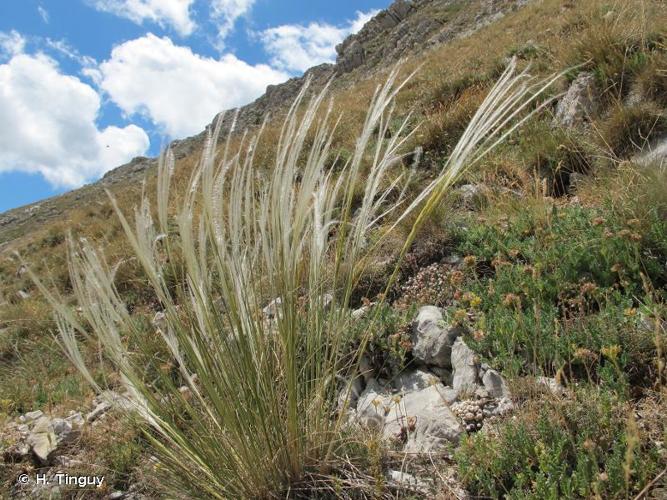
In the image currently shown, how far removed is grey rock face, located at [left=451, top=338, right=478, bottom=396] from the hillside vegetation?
0.01m

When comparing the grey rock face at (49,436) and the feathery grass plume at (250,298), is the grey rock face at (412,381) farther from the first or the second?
the grey rock face at (49,436)

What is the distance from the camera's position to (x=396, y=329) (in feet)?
8.09

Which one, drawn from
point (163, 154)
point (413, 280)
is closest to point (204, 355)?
point (163, 154)

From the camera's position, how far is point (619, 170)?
10.0 feet

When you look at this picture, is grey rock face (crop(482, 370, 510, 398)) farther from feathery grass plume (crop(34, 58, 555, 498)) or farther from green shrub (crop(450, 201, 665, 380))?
feathery grass plume (crop(34, 58, 555, 498))

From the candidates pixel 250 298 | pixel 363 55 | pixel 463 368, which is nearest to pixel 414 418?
pixel 463 368

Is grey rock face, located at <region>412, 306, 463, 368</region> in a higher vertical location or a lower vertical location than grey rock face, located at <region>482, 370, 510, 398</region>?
higher

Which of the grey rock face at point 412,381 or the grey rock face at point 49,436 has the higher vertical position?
the grey rock face at point 49,436
